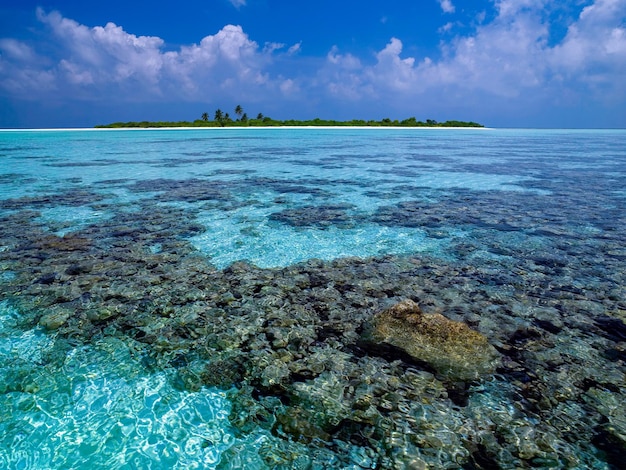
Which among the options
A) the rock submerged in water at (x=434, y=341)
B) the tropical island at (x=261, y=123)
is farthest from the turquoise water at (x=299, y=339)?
the tropical island at (x=261, y=123)

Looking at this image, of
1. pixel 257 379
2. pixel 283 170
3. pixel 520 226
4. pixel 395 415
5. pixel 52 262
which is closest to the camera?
pixel 395 415

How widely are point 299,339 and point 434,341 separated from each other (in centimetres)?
179

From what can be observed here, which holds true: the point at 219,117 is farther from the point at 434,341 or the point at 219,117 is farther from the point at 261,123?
the point at 434,341

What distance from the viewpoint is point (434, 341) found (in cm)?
502

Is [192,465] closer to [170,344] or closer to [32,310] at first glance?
[170,344]

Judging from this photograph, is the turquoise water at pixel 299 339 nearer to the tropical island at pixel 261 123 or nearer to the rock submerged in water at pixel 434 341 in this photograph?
the rock submerged in water at pixel 434 341

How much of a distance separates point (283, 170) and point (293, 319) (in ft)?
58.8

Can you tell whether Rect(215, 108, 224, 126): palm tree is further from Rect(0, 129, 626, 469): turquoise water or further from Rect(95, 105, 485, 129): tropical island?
Rect(0, 129, 626, 469): turquoise water

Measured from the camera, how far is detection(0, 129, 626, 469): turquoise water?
369cm

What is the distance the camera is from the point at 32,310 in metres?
6.01

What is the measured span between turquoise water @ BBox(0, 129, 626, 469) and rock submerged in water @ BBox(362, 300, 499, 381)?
0.15 meters

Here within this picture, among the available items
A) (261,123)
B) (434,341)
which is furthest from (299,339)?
(261,123)

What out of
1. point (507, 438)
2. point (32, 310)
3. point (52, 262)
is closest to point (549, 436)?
point (507, 438)

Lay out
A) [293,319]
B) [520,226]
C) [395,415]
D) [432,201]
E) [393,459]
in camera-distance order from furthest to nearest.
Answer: [432,201], [520,226], [293,319], [395,415], [393,459]
